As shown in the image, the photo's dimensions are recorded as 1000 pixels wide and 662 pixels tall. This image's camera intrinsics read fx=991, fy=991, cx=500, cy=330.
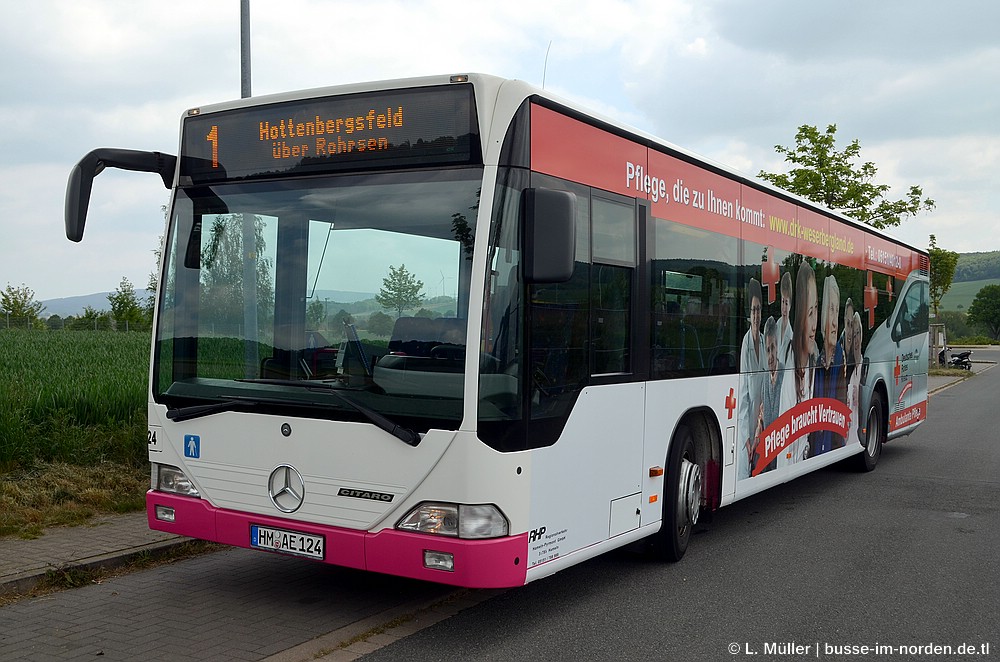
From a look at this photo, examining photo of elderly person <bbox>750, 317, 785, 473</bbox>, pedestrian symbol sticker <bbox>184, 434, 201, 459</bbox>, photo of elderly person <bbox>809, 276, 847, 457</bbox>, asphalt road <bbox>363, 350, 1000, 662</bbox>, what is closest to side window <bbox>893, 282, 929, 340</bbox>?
photo of elderly person <bbox>809, 276, 847, 457</bbox>

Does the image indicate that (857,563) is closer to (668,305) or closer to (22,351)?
(668,305)

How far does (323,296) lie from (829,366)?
23.0 feet

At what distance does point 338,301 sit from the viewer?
5.57 m

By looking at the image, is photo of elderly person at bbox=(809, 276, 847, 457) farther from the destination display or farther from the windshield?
the destination display

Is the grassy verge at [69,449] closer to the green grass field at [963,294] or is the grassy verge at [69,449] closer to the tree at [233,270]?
the tree at [233,270]

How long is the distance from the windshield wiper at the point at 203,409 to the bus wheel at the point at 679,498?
305cm

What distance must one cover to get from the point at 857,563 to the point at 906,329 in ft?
24.7

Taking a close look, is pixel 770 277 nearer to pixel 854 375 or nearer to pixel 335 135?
pixel 854 375

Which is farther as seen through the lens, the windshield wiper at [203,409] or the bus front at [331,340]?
the windshield wiper at [203,409]

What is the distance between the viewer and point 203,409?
591 cm

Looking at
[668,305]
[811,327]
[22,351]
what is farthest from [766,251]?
[22,351]

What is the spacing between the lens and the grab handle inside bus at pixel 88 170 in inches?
228

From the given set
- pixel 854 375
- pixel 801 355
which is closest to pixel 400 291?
pixel 801 355

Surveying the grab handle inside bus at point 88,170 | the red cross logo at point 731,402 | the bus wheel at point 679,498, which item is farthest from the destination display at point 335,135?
the red cross logo at point 731,402
